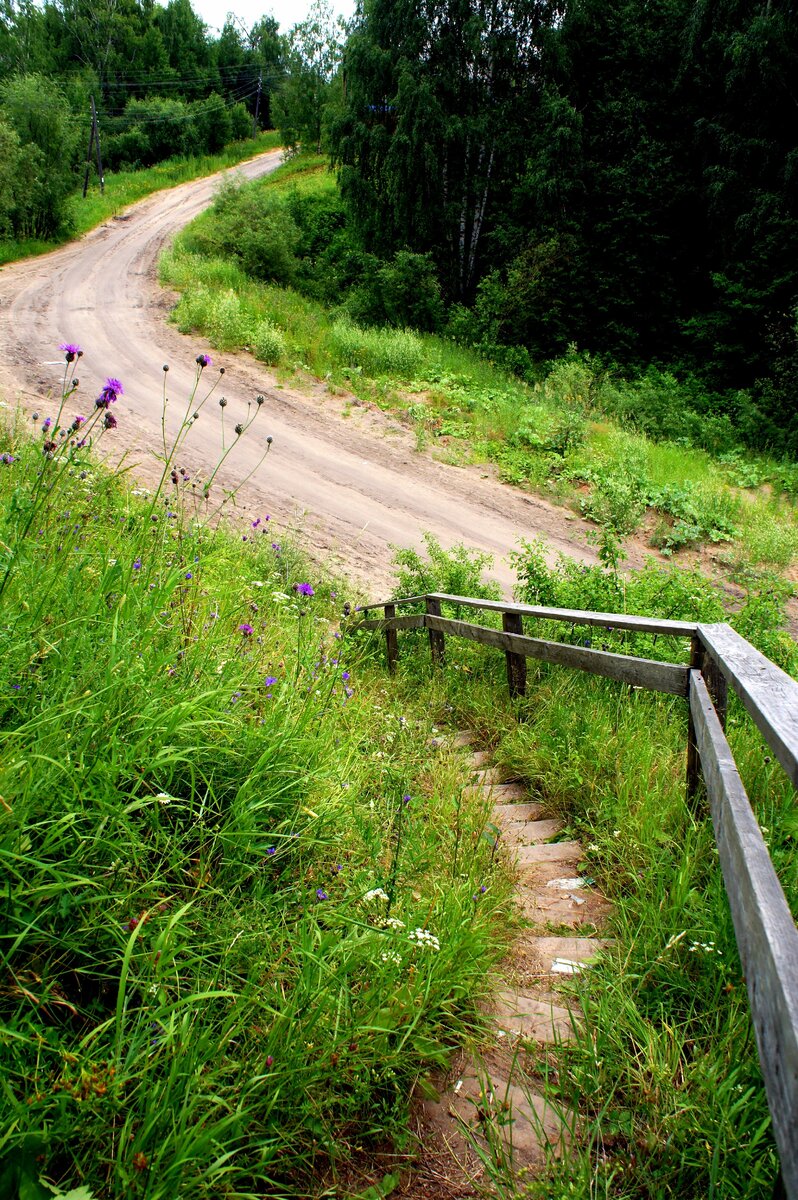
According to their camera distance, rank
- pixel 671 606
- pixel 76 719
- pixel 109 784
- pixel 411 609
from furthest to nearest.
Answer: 1. pixel 411 609
2. pixel 671 606
3. pixel 76 719
4. pixel 109 784

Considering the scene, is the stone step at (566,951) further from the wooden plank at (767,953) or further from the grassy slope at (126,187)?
the grassy slope at (126,187)

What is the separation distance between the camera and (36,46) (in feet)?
174

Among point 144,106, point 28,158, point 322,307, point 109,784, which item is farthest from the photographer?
point 144,106

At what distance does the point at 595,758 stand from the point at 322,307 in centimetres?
2001

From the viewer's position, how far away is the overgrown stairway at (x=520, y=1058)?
68.6 inches

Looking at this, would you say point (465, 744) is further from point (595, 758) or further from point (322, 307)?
point (322, 307)


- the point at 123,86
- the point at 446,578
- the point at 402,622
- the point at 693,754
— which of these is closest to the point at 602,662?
the point at 693,754

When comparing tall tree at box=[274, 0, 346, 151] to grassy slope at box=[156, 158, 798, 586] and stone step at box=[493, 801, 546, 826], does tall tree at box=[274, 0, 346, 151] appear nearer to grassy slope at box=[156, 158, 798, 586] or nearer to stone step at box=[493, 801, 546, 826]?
grassy slope at box=[156, 158, 798, 586]

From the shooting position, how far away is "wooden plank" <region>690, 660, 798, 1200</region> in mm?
979

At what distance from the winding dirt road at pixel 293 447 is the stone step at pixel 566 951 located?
22.4ft

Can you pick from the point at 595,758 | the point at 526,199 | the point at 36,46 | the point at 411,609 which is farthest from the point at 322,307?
the point at 36,46

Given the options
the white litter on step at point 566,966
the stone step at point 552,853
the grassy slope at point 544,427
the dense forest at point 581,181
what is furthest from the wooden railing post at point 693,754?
the dense forest at point 581,181

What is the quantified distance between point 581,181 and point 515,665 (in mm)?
20283

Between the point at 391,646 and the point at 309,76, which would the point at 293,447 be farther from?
the point at 309,76
